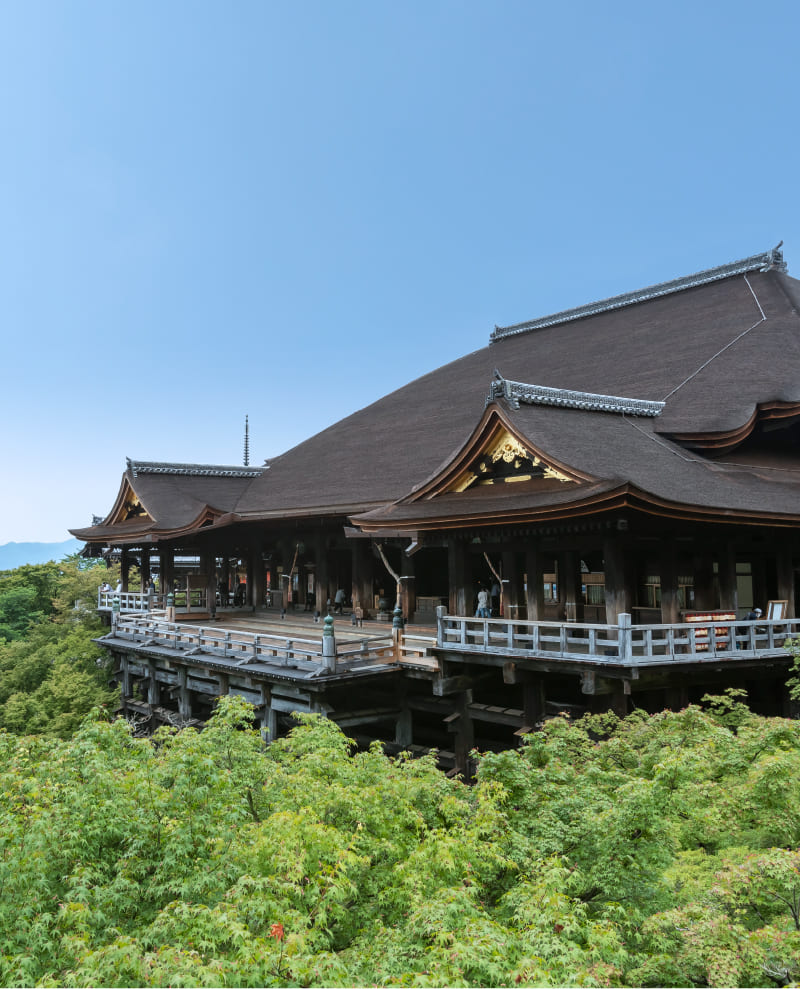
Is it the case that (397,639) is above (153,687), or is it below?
above

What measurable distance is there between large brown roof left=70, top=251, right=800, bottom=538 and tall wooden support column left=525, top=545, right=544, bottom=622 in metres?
1.41

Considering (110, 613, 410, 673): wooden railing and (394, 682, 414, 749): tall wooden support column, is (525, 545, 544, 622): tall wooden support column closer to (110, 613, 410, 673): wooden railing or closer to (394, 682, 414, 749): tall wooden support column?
(110, 613, 410, 673): wooden railing

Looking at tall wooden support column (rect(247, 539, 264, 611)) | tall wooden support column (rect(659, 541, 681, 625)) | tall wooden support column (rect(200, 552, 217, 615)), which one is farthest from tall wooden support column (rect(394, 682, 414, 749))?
tall wooden support column (rect(247, 539, 264, 611))

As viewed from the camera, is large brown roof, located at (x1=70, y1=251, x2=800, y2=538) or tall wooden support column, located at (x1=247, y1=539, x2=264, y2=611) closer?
large brown roof, located at (x1=70, y1=251, x2=800, y2=538)

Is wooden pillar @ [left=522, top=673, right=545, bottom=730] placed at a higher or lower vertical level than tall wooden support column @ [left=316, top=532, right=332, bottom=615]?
A: lower

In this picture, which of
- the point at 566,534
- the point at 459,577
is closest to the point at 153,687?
the point at 459,577

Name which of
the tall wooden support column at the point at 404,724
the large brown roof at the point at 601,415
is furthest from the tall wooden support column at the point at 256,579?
the tall wooden support column at the point at 404,724

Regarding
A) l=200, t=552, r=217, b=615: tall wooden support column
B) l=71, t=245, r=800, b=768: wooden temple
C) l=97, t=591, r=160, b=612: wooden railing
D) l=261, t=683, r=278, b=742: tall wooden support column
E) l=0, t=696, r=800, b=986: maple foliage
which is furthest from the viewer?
l=97, t=591, r=160, b=612: wooden railing

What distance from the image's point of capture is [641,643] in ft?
46.0

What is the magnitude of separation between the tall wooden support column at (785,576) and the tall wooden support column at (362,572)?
12852 mm

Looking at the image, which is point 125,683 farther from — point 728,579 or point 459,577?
point 728,579

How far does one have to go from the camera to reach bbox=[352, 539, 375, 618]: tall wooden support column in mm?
26203

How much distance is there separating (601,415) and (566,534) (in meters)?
4.88

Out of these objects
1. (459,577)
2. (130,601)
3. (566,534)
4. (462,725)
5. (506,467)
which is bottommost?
(462,725)
